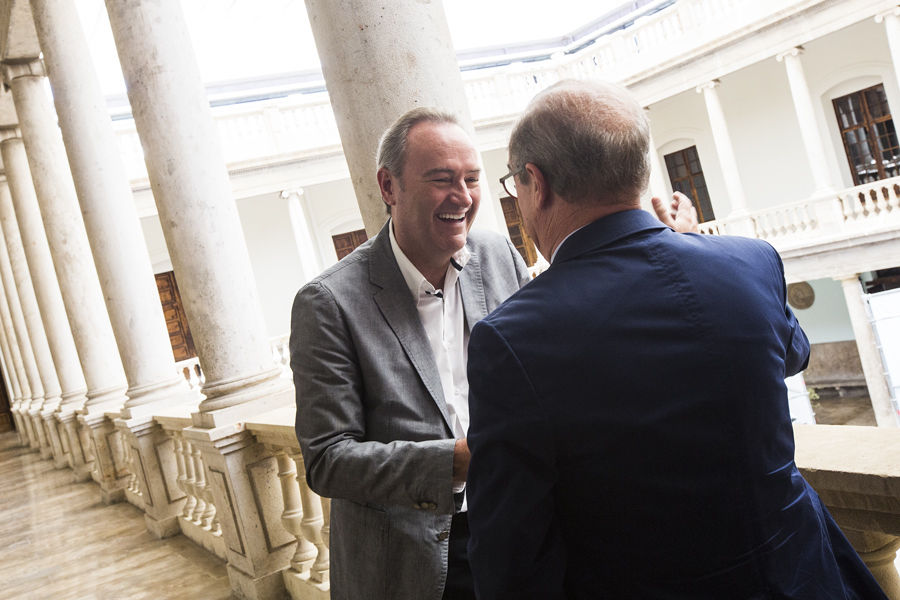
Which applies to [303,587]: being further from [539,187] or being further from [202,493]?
[539,187]

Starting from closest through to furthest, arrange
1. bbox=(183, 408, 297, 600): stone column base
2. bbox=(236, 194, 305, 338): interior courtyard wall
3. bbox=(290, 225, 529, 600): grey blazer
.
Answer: bbox=(290, 225, 529, 600): grey blazer, bbox=(183, 408, 297, 600): stone column base, bbox=(236, 194, 305, 338): interior courtyard wall

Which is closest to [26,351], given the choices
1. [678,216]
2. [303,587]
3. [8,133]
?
[8,133]

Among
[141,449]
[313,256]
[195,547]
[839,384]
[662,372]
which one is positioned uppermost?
[313,256]

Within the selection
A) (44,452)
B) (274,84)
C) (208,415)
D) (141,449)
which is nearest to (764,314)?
(208,415)

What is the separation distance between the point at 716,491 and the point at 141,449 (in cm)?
589

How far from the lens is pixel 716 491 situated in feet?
3.53

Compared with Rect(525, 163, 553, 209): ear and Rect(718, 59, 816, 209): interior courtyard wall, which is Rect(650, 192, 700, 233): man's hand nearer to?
Rect(525, 163, 553, 209): ear

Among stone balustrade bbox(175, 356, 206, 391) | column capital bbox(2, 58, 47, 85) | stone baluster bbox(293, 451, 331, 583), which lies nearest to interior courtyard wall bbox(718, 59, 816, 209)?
stone balustrade bbox(175, 356, 206, 391)

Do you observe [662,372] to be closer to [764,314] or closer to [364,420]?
[764,314]

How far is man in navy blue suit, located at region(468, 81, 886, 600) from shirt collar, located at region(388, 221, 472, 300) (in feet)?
2.21

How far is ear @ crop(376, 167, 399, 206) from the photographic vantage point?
1775mm

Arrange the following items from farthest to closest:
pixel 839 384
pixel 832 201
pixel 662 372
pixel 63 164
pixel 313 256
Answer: pixel 313 256 < pixel 839 384 < pixel 832 201 < pixel 63 164 < pixel 662 372

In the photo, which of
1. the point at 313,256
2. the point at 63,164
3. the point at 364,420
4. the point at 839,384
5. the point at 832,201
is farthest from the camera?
the point at 313,256

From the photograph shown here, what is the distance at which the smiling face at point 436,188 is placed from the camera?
1.71 m
